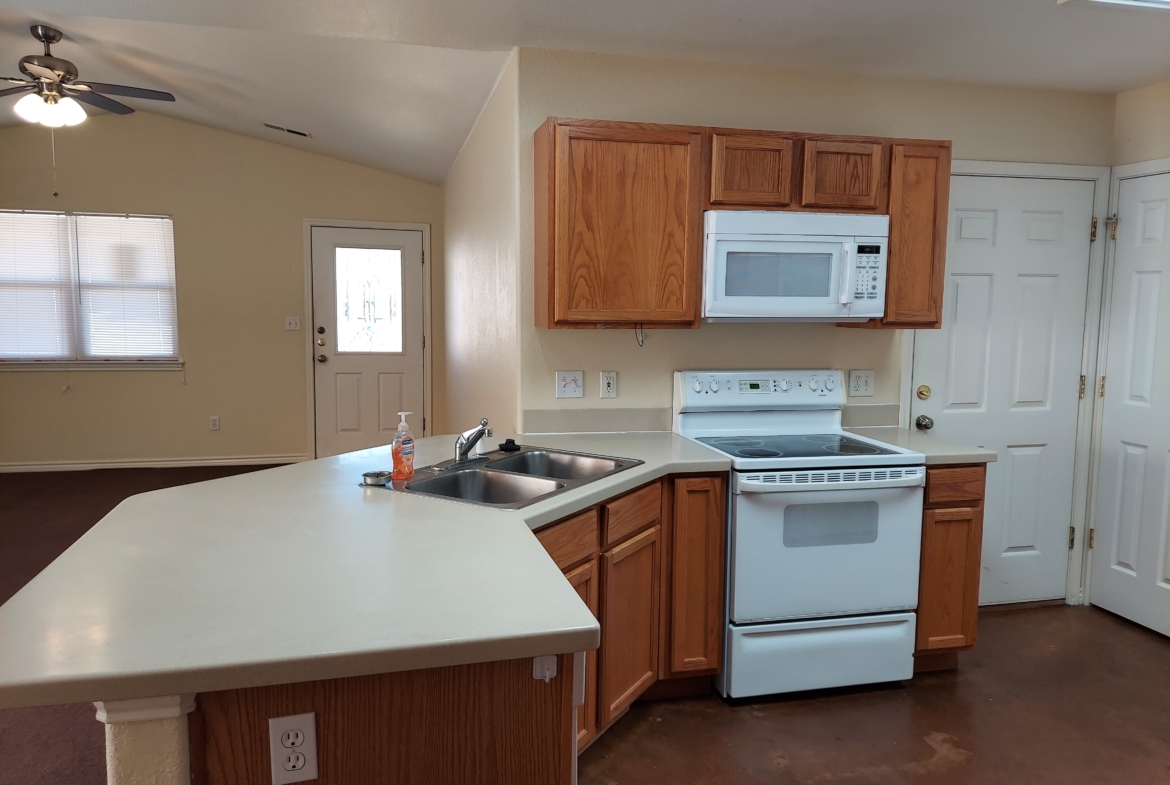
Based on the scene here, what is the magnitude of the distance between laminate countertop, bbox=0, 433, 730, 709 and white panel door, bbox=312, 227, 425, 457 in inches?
173

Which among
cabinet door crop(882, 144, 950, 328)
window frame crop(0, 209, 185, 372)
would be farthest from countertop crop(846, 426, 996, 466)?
window frame crop(0, 209, 185, 372)

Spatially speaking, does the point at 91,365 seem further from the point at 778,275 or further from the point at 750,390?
the point at 778,275

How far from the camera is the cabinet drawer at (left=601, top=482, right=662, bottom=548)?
2.12m

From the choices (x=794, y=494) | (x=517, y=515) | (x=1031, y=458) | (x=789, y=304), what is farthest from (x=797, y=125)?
(x=517, y=515)

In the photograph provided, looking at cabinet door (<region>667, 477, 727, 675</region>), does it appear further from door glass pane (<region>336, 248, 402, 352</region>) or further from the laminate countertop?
door glass pane (<region>336, 248, 402, 352</region>)

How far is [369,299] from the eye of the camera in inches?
242

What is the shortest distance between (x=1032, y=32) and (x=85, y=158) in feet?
20.1

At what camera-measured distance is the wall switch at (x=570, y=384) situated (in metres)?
2.90

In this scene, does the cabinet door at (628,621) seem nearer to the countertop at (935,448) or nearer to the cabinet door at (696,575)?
the cabinet door at (696,575)

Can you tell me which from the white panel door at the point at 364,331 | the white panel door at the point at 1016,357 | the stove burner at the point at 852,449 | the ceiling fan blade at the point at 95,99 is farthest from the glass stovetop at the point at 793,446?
the white panel door at the point at 364,331

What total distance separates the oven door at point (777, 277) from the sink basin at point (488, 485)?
3.04 feet

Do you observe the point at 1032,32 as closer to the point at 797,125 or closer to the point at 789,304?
the point at 797,125

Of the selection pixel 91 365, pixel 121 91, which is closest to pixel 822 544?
pixel 121 91

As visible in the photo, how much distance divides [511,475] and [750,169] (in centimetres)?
137
